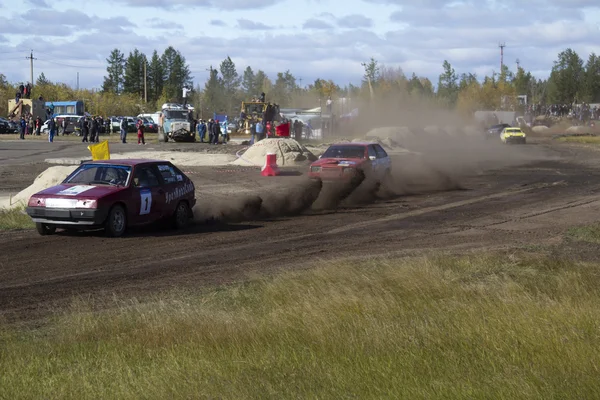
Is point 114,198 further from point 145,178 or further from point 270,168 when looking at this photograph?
point 270,168

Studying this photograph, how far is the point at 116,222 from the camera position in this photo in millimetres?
15344

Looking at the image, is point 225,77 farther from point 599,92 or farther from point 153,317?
point 153,317

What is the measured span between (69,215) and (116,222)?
90 centimetres

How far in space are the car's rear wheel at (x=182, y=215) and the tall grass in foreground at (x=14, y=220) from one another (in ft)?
9.39

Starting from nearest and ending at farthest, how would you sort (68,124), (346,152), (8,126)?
(346,152), (68,124), (8,126)

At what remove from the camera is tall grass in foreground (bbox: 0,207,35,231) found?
55.2ft

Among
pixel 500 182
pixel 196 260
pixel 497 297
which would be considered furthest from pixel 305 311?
pixel 500 182

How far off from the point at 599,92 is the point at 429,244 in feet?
410

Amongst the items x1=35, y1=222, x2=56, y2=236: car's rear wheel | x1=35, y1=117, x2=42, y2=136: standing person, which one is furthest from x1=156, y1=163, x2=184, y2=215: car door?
x1=35, y1=117, x2=42, y2=136: standing person

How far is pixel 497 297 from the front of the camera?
9484 mm

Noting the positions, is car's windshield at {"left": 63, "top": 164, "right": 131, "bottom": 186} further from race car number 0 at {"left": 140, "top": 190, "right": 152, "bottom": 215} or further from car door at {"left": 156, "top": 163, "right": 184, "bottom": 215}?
car door at {"left": 156, "top": 163, "right": 184, "bottom": 215}

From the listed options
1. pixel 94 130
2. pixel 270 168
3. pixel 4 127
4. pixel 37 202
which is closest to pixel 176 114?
pixel 94 130

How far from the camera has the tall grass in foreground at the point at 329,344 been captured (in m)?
6.05

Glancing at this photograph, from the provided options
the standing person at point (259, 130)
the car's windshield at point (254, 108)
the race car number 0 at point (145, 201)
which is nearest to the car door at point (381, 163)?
the race car number 0 at point (145, 201)
